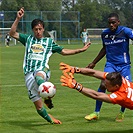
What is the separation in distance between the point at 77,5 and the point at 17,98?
250ft

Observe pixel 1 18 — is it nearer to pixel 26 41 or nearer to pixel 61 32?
pixel 61 32

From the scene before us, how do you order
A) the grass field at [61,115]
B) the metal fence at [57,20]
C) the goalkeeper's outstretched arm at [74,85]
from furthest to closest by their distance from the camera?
the metal fence at [57,20], the grass field at [61,115], the goalkeeper's outstretched arm at [74,85]

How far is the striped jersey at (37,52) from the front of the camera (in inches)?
340

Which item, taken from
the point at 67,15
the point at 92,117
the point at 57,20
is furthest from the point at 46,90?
the point at 67,15

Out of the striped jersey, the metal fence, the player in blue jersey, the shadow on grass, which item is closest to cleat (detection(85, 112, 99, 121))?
the player in blue jersey

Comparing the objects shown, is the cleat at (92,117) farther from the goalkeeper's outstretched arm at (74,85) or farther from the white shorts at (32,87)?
the goalkeeper's outstretched arm at (74,85)

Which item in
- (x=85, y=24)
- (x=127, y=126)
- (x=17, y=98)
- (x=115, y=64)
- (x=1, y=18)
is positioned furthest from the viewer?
(x=85, y=24)

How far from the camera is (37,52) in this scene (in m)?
8.72

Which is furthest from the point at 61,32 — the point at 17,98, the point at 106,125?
the point at 106,125

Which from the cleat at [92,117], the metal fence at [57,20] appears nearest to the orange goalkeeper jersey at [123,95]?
the cleat at [92,117]

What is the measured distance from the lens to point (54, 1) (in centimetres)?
8638

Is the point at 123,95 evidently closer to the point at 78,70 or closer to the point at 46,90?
the point at 78,70

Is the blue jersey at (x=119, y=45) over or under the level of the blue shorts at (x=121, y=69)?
over

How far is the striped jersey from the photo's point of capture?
8.65m
